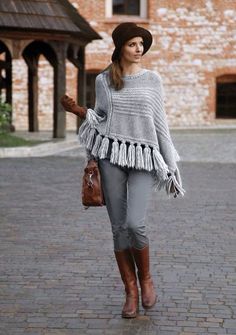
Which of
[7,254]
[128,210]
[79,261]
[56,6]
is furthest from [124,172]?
[56,6]

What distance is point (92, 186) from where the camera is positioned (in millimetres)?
5254

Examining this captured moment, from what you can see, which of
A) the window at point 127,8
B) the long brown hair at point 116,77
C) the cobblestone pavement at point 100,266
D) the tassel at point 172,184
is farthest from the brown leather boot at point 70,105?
the window at point 127,8

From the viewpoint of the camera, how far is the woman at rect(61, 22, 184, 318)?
17.1ft

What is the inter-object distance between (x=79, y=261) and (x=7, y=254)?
0.68m

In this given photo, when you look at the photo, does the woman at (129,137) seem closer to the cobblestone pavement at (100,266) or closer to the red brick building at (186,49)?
the cobblestone pavement at (100,266)

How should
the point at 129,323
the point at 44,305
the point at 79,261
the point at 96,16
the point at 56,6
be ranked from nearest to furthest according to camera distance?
the point at 129,323, the point at 44,305, the point at 79,261, the point at 56,6, the point at 96,16

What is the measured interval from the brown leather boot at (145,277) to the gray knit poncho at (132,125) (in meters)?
0.48

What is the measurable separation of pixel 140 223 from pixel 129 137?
1.74ft

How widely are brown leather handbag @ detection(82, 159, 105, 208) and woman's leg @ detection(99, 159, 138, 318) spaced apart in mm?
50

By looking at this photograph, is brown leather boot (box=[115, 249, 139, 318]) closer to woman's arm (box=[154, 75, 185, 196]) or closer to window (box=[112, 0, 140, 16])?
woman's arm (box=[154, 75, 185, 196])

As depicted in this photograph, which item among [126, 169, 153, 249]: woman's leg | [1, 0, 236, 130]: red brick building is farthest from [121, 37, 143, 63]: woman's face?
[1, 0, 236, 130]: red brick building

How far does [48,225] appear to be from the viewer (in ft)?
28.4

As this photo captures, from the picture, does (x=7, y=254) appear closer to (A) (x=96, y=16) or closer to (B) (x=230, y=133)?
(B) (x=230, y=133)


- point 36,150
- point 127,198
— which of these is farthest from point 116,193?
point 36,150
